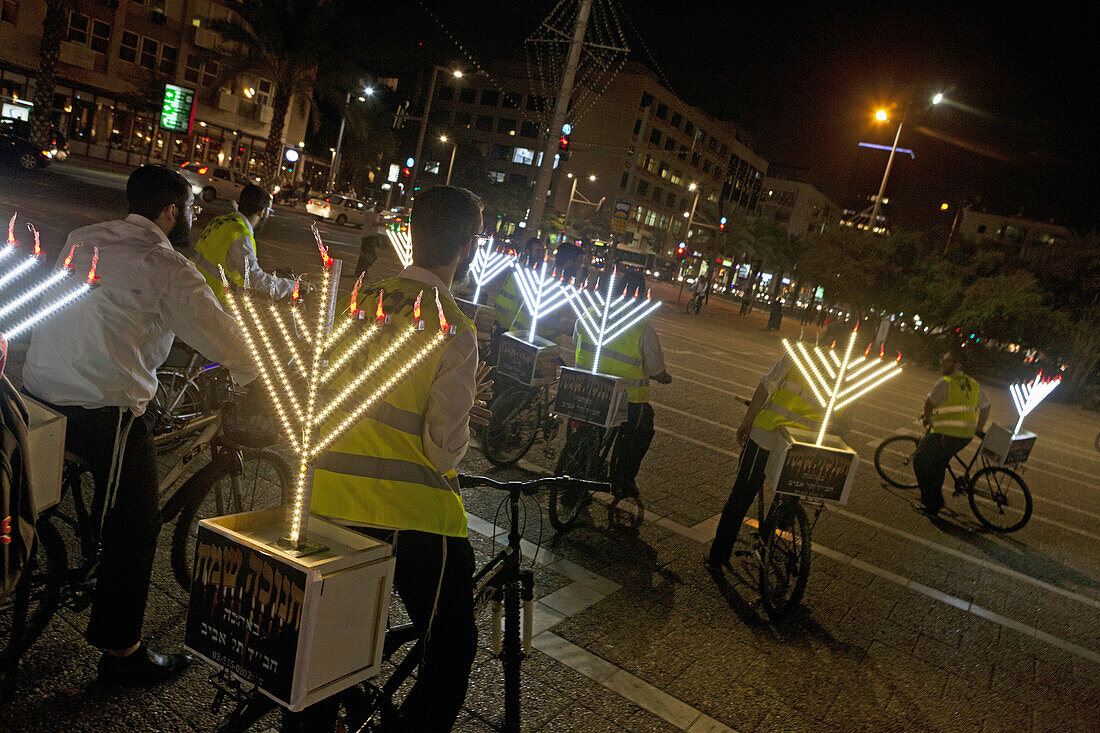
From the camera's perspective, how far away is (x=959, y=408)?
329 inches

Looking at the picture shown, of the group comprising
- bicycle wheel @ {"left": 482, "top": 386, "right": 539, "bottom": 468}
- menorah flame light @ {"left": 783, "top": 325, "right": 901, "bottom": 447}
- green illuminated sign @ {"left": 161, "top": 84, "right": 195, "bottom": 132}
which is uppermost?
green illuminated sign @ {"left": 161, "top": 84, "right": 195, "bottom": 132}

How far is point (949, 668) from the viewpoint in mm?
4871

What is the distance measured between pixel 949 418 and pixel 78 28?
46.3 metres

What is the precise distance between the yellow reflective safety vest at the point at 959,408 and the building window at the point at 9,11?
44.4 metres

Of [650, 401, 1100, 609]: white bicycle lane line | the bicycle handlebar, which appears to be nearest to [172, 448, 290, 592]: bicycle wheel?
the bicycle handlebar

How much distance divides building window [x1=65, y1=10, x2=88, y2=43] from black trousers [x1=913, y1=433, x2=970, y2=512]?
45.5 m

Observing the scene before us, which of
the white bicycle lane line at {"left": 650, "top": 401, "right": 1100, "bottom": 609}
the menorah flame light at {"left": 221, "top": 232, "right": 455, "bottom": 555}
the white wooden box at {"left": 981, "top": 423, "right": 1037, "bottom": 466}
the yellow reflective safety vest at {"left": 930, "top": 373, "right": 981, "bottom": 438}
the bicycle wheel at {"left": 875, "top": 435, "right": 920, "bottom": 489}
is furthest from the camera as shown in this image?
the bicycle wheel at {"left": 875, "top": 435, "right": 920, "bottom": 489}

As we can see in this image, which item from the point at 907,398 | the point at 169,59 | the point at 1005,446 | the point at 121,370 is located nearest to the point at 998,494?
the point at 1005,446

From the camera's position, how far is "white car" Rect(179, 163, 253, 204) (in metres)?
30.0

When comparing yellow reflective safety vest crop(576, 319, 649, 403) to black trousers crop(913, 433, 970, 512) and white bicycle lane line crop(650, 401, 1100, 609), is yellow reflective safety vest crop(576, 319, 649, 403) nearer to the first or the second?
white bicycle lane line crop(650, 401, 1100, 609)

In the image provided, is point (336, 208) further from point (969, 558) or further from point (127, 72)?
point (969, 558)

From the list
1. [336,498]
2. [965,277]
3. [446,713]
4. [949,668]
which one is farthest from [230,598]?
[965,277]

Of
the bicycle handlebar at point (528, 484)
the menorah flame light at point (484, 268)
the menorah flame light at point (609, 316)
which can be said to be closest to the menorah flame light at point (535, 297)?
the menorah flame light at point (609, 316)

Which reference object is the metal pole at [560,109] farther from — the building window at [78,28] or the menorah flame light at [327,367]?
the building window at [78,28]
